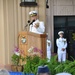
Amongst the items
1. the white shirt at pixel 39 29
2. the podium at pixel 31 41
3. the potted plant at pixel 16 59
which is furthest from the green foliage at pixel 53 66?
the white shirt at pixel 39 29

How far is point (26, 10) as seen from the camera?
12.7 meters

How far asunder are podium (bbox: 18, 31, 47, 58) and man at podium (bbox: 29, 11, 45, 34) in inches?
11.2

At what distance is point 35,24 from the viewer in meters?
11.5

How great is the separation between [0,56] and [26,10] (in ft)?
5.47

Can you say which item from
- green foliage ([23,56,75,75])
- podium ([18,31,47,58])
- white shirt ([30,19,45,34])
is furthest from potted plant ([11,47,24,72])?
green foliage ([23,56,75,75])

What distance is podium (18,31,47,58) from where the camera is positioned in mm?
10759

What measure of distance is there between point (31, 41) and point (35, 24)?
561 millimetres

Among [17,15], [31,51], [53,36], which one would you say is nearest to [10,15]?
[17,15]

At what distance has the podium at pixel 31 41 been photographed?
35.3 feet

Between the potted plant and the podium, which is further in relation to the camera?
the potted plant

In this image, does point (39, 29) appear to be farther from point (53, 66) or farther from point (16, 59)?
point (53, 66)

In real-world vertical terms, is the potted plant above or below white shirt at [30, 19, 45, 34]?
below

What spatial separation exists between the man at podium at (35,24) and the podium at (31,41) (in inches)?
11.2

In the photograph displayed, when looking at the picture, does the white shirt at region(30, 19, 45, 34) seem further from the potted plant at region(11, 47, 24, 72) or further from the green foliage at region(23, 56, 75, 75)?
the green foliage at region(23, 56, 75, 75)
